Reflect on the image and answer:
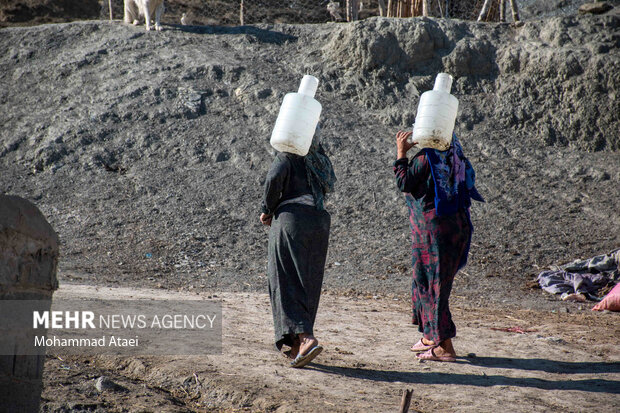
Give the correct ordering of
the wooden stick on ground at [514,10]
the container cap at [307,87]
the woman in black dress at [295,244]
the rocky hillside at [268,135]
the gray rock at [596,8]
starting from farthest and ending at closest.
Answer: the wooden stick on ground at [514,10], the gray rock at [596,8], the rocky hillside at [268,135], the container cap at [307,87], the woman in black dress at [295,244]

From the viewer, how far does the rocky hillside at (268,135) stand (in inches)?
325

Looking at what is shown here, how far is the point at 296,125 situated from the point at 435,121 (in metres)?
0.82

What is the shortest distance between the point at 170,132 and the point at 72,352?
6898mm

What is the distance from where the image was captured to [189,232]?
866 centimetres

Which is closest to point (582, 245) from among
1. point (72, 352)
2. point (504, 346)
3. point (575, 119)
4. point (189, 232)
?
point (575, 119)

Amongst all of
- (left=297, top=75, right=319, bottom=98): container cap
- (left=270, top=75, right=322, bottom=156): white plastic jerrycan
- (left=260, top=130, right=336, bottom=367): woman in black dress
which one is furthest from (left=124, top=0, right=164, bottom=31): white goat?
(left=260, top=130, right=336, bottom=367): woman in black dress

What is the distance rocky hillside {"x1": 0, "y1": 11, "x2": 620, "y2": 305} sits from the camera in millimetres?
8250

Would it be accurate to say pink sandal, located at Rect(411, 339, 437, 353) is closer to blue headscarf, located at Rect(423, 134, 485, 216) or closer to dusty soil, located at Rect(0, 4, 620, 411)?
dusty soil, located at Rect(0, 4, 620, 411)

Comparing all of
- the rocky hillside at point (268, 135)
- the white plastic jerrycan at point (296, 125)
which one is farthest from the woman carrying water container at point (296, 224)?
the rocky hillside at point (268, 135)

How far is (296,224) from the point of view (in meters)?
3.86

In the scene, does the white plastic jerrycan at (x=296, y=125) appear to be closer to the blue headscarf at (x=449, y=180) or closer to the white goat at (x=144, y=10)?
the blue headscarf at (x=449, y=180)

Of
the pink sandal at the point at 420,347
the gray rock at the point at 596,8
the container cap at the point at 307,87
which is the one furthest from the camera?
the gray rock at the point at 596,8

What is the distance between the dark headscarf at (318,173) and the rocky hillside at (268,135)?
341 centimetres

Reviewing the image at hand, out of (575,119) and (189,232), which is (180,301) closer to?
(189,232)
